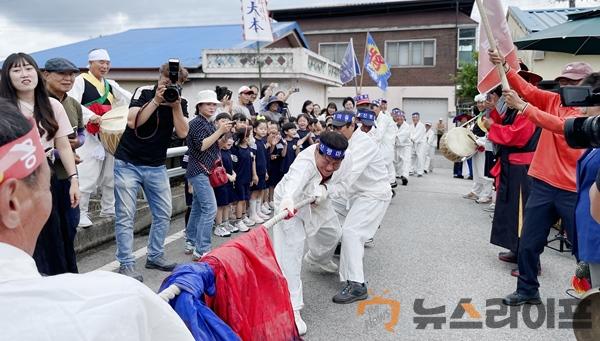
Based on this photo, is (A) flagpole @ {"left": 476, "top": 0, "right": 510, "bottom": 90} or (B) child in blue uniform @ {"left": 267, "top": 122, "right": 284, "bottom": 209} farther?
(B) child in blue uniform @ {"left": 267, "top": 122, "right": 284, "bottom": 209}

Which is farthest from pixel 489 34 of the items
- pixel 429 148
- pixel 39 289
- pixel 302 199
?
pixel 429 148

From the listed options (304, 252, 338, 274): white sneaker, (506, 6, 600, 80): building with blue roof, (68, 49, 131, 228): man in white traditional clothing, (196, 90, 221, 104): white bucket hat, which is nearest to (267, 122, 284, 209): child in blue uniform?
(196, 90, 221, 104): white bucket hat

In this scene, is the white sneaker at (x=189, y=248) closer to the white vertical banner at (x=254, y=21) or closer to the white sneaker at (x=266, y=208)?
the white sneaker at (x=266, y=208)

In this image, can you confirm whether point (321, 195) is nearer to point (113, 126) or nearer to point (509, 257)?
point (113, 126)

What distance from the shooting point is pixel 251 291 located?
215 cm

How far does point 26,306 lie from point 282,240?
293 centimetres

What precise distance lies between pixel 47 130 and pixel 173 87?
107cm

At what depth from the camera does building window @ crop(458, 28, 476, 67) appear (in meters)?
27.1

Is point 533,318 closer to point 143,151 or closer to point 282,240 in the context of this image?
point 282,240

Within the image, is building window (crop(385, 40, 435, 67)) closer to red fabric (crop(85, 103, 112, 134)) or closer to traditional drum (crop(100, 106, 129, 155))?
red fabric (crop(85, 103, 112, 134))

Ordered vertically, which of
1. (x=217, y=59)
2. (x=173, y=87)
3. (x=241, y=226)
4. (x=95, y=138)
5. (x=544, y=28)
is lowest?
(x=241, y=226)

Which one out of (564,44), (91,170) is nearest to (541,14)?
(564,44)

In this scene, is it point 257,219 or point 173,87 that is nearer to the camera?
point 173,87

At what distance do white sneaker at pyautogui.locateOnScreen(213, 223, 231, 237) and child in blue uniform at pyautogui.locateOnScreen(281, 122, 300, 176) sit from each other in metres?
1.92
